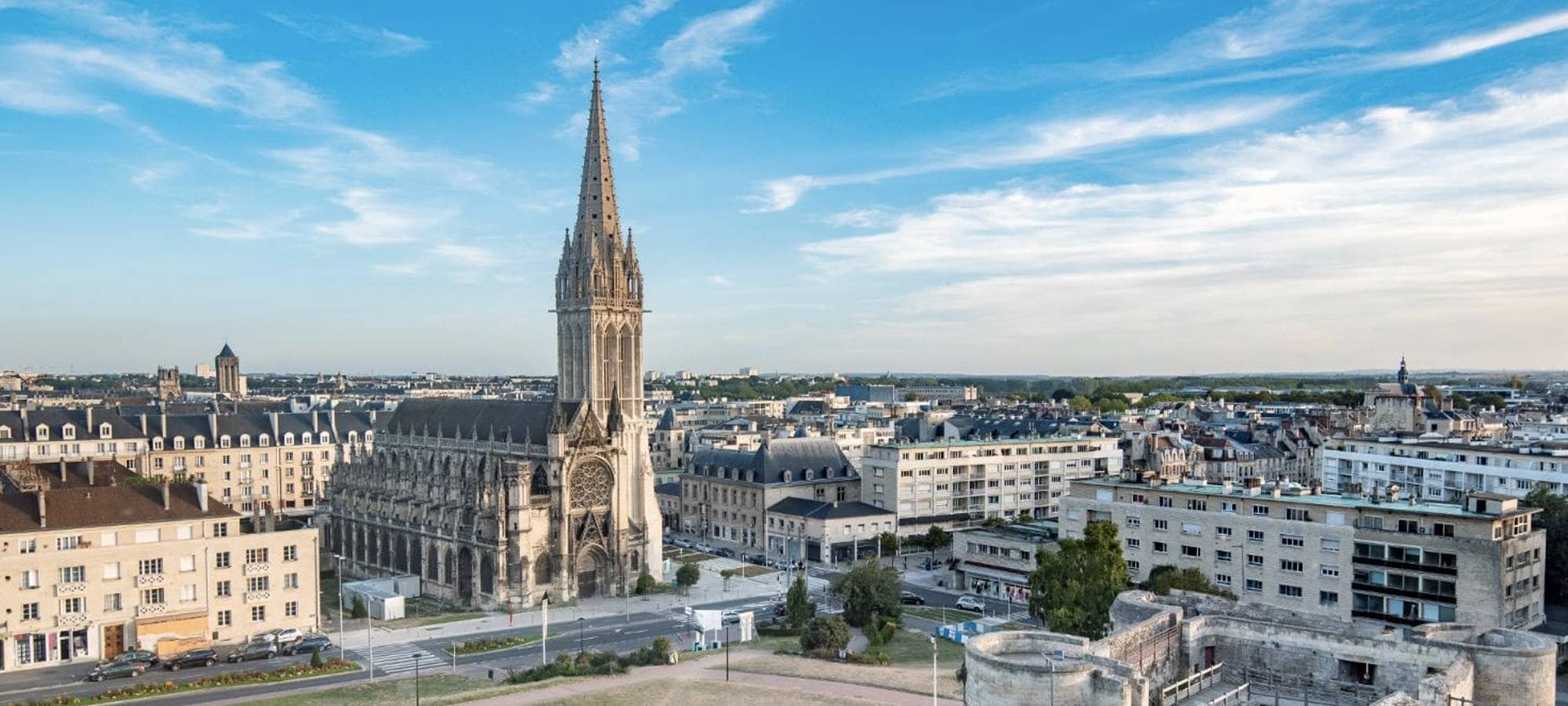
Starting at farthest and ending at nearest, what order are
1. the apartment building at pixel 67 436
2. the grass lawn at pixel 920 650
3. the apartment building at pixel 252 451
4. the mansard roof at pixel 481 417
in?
Answer: the apartment building at pixel 252 451 < the apartment building at pixel 67 436 < the mansard roof at pixel 481 417 < the grass lawn at pixel 920 650

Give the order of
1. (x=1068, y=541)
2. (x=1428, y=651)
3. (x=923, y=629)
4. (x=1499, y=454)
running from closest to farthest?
(x=1428, y=651)
(x=1068, y=541)
(x=923, y=629)
(x=1499, y=454)

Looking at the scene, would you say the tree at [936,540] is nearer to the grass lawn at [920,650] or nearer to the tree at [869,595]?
the grass lawn at [920,650]

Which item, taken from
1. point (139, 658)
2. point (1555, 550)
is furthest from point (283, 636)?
point (1555, 550)

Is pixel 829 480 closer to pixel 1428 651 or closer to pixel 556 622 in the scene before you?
pixel 556 622

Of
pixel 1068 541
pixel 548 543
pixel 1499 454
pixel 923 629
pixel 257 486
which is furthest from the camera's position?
pixel 257 486

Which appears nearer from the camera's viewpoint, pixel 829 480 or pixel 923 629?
pixel 923 629

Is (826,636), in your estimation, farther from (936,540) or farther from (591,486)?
(936,540)

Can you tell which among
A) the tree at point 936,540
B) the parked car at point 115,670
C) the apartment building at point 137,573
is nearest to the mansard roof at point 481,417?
the apartment building at point 137,573

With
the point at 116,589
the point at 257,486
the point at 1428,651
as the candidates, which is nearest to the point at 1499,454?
the point at 1428,651

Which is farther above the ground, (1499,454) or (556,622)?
(1499,454)
